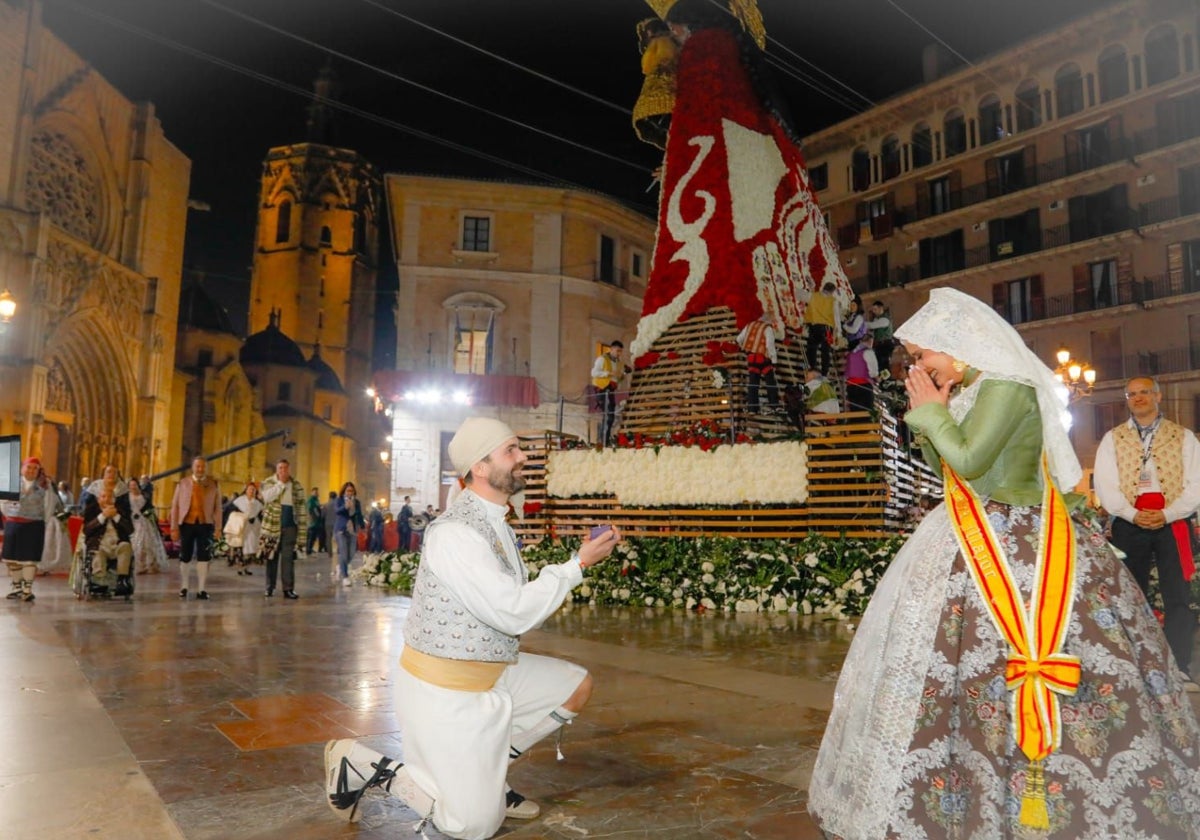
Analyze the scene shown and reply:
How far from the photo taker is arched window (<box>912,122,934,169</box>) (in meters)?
36.6

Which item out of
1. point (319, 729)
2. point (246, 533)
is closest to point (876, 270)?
point (246, 533)

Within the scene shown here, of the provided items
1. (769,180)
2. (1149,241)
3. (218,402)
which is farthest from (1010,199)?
(218,402)

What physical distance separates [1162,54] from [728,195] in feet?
81.2

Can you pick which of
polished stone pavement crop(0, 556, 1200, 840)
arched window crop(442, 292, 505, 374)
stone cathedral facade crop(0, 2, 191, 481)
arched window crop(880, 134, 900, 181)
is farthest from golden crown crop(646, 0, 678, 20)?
arched window crop(880, 134, 900, 181)

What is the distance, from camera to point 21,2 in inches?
1140

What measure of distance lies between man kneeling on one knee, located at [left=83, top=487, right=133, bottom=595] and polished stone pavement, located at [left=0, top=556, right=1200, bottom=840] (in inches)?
104

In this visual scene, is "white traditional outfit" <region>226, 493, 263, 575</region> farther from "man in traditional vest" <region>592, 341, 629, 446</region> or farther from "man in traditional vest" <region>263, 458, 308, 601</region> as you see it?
"man in traditional vest" <region>592, 341, 629, 446</region>

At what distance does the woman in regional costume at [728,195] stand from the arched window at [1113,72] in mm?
21938

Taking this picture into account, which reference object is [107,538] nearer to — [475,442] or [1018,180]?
[475,442]

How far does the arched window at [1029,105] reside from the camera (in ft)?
109

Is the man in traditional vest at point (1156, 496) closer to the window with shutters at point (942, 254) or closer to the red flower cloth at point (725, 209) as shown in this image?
the red flower cloth at point (725, 209)

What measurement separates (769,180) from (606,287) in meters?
19.3

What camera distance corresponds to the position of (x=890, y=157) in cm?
3769

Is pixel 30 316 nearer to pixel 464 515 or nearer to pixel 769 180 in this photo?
pixel 769 180
